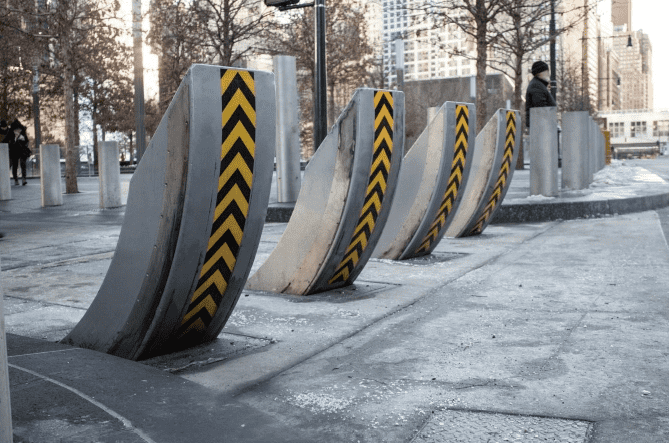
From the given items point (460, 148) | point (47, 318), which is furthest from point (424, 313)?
point (460, 148)

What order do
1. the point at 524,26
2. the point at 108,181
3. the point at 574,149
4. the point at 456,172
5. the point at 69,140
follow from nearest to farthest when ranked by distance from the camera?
1. the point at 456,172
2. the point at 574,149
3. the point at 108,181
4. the point at 69,140
5. the point at 524,26

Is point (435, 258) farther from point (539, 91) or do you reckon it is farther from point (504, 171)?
point (539, 91)

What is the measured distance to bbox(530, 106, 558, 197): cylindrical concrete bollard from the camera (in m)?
11.5

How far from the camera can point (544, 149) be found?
11.6m

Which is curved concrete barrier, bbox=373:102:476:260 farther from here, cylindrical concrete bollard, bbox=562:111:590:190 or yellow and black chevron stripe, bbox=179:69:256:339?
cylindrical concrete bollard, bbox=562:111:590:190

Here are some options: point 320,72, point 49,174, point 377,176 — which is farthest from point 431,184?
point 49,174

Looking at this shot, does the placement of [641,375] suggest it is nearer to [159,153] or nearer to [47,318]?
[159,153]

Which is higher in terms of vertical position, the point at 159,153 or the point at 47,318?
the point at 159,153

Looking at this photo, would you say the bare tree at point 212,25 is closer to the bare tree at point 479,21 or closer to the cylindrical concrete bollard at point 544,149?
the bare tree at point 479,21

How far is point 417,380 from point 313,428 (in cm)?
72

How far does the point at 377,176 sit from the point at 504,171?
3798 mm

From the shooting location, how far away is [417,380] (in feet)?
11.1

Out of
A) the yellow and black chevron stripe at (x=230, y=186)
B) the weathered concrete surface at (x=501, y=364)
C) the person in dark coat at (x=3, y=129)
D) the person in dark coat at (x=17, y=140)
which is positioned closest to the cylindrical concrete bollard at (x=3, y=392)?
the weathered concrete surface at (x=501, y=364)

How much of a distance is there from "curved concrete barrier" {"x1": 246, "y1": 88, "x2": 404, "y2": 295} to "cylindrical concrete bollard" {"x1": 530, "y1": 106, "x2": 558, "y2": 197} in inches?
260
